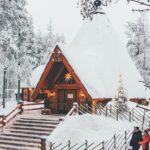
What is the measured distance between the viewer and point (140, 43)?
43.2m

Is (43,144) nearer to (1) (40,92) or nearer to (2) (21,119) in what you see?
(2) (21,119)

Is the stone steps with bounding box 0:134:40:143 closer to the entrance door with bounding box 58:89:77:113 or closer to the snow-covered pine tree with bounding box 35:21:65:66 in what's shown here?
the entrance door with bounding box 58:89:77:113

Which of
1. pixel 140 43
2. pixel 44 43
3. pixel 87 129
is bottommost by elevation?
pixel 87 129

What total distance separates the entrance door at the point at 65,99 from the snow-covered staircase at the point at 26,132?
10.2 feet

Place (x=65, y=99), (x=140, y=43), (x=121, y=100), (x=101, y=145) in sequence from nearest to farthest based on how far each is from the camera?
(x=101, y=145)
(x=121, y=100)
(x=65, y=99)
(x=140, y=43)

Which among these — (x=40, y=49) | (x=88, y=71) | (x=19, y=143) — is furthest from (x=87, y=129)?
(x=40, y=49)

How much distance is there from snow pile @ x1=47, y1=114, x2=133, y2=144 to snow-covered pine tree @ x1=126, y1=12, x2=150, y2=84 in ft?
66.2

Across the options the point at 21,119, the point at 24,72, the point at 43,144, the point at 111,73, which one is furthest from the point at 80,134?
the point at 24,72

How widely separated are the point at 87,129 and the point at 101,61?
27.3ft

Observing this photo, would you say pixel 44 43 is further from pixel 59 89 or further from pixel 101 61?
pixel 101 61

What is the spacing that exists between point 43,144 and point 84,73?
7.33m

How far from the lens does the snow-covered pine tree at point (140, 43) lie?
41.8 m

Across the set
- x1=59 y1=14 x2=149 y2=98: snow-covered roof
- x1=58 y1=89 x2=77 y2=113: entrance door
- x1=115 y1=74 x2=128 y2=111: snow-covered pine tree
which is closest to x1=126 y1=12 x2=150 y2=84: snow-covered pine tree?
x1=59 y1=14 x2=149 y2=98: snow-covered roof

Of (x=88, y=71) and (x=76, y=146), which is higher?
(x=88, y=71)
